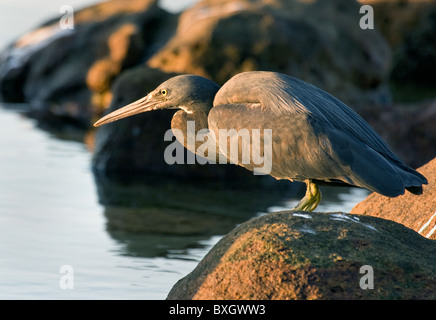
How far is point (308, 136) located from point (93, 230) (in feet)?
16.4

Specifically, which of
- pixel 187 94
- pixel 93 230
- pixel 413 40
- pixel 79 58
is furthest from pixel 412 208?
pixel 413 40

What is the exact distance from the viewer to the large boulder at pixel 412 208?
720cm

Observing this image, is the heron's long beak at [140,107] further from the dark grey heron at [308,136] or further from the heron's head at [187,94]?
the dark grey heron at [308,136]

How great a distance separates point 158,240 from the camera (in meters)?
10.6

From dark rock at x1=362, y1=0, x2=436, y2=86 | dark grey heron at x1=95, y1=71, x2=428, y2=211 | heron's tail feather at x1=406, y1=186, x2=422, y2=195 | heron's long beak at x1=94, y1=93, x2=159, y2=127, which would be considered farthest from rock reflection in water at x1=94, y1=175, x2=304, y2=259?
dark rock at x1=362, y1=0, x2=436, y2=86

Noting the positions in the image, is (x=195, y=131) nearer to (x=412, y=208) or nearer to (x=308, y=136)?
(x=308, y=136)

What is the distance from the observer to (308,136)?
6926 millimetres

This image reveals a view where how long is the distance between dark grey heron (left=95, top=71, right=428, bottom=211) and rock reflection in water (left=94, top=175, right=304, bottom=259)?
3.19 m

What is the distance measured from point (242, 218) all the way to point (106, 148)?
12.6ft

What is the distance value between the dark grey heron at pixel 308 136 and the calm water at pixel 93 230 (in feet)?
7.45

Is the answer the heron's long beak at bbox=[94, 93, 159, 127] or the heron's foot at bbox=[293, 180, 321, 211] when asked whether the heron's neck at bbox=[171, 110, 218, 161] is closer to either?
the heron's long beak at bbox=[94, 93, 159, 127]

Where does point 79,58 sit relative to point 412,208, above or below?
above

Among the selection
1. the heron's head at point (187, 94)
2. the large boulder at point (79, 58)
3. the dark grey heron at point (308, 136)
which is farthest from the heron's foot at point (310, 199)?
the large boulder at point (79, 58)

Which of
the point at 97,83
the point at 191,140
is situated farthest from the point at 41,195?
the point at 97,83
